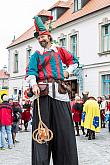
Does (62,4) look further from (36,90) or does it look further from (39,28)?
(36,90)

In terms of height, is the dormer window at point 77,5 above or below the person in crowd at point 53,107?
above

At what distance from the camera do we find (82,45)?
25484mm

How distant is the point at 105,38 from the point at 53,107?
1942 cm

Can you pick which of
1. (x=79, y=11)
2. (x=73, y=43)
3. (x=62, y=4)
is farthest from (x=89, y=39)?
(x=62, y=4)

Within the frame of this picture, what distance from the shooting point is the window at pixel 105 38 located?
23047 millimetres

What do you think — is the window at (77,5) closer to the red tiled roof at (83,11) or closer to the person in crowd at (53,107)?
the red tiled roof at (83,11)

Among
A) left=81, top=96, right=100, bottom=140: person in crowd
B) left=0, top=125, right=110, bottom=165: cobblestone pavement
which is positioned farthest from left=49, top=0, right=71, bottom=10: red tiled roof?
left=0, top=125, right=110, bottom=165: cobblestone pavement

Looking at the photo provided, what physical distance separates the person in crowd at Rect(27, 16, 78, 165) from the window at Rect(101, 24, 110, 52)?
18794 mm

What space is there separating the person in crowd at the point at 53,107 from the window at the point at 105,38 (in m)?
18.8

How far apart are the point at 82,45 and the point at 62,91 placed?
838 inches

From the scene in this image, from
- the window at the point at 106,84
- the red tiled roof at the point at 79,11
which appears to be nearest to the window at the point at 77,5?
the red tiled roof at the point at 79,11

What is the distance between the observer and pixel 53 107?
434 cm

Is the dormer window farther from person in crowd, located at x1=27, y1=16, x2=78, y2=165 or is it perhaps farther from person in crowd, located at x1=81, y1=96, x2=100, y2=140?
person in crowd, located at x1=27, y1=16, x2=78, y2=165

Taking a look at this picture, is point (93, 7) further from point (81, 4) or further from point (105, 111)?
point (105, 111)
